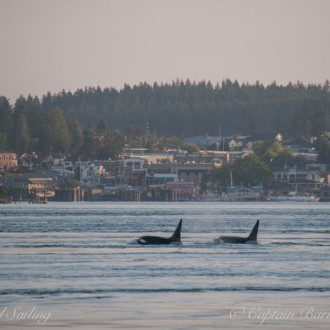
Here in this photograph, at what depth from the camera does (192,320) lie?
3750 centimetres

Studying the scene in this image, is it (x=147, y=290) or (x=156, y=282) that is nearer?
(x=147, y=290)

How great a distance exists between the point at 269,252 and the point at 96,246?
413 inches

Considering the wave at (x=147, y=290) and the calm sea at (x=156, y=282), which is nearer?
the calm sea at (x=156, y=282)

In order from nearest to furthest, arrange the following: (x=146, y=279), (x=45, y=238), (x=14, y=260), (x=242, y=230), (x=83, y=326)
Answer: (x=83, y=326)
(x=146, y=279)
(x=14, y=260)
(x=45, y=238)
(x=242, y=230)

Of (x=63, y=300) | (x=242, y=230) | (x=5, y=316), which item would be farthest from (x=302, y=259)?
(x=242, y=230)

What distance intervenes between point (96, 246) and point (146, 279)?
2096cm

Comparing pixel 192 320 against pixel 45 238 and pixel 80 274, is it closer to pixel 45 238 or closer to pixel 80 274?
pixel 80 274

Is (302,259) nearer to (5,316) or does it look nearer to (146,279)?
(146,279)

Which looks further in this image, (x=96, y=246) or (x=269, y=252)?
(x=96, y=246)

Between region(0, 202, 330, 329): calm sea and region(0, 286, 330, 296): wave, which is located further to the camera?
region(0, 286, 330, 296): wave

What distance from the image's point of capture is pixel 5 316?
125 feet

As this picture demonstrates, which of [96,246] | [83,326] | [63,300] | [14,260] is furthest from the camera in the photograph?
[96,246]

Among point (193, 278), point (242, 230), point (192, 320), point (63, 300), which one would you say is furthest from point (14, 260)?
point (242, 230)

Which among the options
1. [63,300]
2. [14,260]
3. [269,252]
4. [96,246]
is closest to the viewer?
[63,300]
